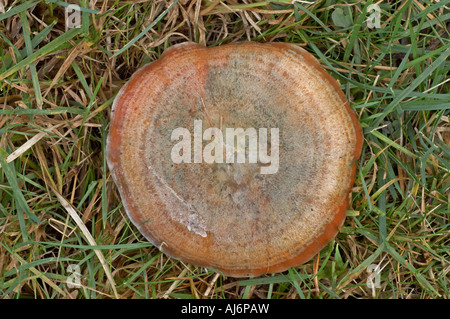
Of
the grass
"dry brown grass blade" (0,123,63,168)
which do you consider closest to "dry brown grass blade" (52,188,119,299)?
the grass

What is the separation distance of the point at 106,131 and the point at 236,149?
2.52 ft

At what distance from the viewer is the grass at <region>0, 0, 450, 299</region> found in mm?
2385

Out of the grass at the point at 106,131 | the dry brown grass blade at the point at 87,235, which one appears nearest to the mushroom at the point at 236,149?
the grass at the point at 106,131

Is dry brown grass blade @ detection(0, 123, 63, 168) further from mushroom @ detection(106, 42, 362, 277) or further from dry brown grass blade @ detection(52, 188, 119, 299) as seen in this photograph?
mushroom @ detection(106, 42, 362, 277)

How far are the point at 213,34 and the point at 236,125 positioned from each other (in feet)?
2.24

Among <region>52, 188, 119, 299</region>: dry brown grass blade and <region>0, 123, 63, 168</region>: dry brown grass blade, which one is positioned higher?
<region>0, 123, 63, 168</region>: dry brown grass blade

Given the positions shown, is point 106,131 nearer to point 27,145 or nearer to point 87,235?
point 27,145

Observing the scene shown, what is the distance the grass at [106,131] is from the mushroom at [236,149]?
230 millimetres

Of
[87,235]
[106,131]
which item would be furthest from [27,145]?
[87,235]

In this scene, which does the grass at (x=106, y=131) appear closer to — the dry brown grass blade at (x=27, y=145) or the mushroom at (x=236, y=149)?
the dry brown grass blade at (x=27, y=145)

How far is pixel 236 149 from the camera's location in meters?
2.15

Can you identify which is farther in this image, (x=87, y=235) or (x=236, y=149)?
(x=87, y=235)

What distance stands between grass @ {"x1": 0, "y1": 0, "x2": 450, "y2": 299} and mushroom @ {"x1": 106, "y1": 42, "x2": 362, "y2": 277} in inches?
9.1

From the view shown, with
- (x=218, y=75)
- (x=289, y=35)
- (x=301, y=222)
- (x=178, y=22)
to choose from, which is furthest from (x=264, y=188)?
(x=178, y=22)
